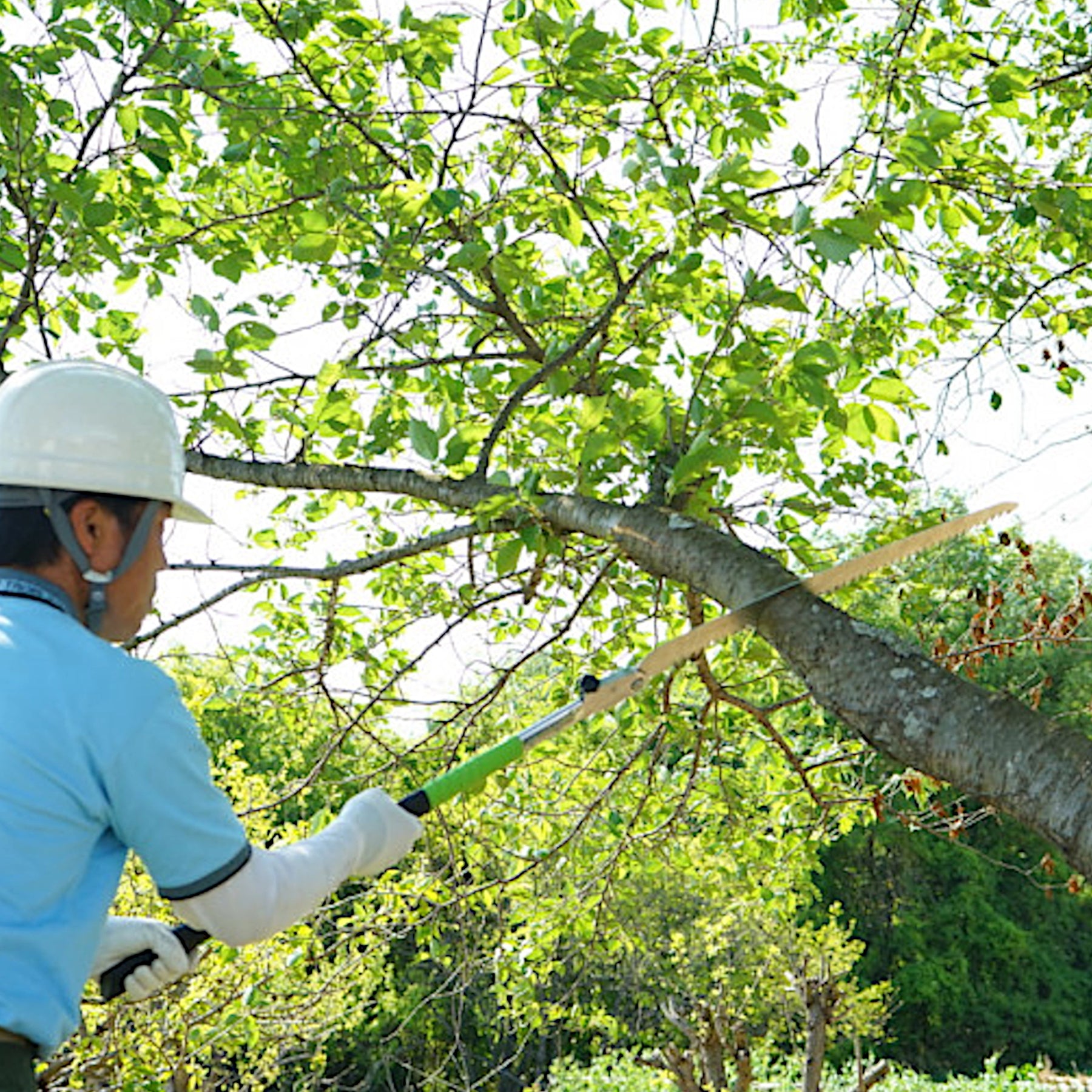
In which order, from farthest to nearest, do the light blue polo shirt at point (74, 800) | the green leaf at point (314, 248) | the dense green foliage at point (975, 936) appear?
the dense green foliage at point (975, 936), the green leaf at point (314, 248), the light blue polo shirt at point (74, 800)

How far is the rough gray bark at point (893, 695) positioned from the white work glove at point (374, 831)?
0.85 m

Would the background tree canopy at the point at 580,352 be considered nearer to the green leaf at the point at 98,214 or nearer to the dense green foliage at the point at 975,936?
the green leaf at the point at 98,214

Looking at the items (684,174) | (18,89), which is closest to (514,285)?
(684,174)

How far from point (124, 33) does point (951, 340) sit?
2996 millimetres

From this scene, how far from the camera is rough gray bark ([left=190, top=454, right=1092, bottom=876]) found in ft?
7.62

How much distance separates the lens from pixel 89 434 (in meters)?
2.03

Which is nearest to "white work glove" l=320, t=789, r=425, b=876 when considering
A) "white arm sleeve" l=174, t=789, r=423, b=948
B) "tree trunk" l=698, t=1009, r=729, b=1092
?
"white arm sleeve" l=174, t=789, r=423, b=948

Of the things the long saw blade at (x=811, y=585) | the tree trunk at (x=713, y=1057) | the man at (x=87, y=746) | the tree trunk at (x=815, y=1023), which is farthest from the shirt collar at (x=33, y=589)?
the tree trunk at (x=713, y=1057)

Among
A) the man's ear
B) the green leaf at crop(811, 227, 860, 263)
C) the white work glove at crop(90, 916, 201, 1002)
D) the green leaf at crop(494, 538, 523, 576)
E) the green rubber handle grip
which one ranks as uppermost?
the green leaf at crop(811, 227, 860, 263)

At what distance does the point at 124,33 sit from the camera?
4172 mm

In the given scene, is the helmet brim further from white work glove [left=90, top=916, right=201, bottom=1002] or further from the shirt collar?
white work glove [left=90, top=916, right=201, bottom=1002]

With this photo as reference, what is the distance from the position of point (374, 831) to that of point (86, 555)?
0.59 m

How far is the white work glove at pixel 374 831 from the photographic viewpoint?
216 cm

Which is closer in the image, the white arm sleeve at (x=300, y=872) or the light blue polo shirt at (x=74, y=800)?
the light blue polo shirt at (x=74, y=800)
